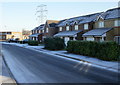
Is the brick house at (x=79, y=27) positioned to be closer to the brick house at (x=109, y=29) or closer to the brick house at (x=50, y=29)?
the brick house at (x=109, y=29)

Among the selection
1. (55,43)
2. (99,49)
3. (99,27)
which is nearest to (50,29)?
(55,43)

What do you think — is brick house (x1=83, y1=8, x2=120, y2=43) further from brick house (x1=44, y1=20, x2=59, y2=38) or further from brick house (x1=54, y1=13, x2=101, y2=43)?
brick house (x1=44, y1=20, x2=59, y2=38)

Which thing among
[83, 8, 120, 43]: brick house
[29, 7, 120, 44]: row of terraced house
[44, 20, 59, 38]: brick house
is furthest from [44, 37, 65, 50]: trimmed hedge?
[44, 20, 59, 38]: brick house

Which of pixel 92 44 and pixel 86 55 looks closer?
pixel 92 44

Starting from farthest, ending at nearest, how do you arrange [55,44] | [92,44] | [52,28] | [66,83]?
[52,28], [55,44], [92,44], [66,83]

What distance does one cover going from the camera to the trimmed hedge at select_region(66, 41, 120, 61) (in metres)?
15.4

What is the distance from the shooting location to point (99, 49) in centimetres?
1659

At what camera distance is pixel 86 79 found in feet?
30.6

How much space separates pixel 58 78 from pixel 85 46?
10630 mm

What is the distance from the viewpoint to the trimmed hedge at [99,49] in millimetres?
15406

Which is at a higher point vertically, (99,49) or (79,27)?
(79,27)

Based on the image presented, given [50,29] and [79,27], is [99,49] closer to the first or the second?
[79,27]

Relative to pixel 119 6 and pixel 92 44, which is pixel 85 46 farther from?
pixel 119 6

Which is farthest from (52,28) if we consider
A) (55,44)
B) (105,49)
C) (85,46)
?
(105,49)
